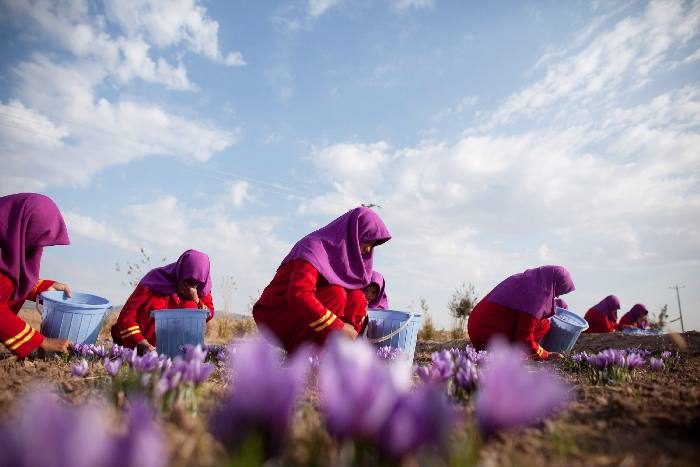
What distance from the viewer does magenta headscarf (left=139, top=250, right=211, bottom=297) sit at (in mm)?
5367

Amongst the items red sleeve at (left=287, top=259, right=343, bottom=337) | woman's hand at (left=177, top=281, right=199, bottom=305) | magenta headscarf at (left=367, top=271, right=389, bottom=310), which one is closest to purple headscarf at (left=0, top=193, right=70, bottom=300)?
woman's hand at (left=177, top=281, right=199, bottom=305)

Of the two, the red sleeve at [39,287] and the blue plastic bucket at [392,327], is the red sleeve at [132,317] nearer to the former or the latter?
the red sleeve at [39,287]

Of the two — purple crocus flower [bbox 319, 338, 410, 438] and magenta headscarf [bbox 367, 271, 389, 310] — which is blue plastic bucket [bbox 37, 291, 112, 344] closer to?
magenta headscarf [bbox 367, 271, 389, 310]

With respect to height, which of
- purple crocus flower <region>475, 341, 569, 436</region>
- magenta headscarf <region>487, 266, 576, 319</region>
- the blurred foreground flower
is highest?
magenta headscarf <region>487, 266, 576, 319</region>

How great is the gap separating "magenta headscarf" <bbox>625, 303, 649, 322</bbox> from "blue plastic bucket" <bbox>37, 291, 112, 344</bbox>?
59.5ft

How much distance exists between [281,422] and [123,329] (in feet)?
15.7

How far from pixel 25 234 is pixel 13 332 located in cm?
96

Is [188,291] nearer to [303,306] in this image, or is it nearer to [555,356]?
[303,306]

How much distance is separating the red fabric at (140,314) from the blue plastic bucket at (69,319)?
29cm

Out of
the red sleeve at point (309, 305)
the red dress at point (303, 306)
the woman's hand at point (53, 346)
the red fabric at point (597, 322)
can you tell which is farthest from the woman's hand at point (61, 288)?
the red fabric at point (597, 322)

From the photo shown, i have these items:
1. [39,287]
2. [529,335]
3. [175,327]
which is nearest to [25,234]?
[39,287]

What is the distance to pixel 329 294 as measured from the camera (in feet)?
13.4

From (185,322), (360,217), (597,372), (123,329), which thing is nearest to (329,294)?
(360,217)

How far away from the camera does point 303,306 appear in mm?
3529
